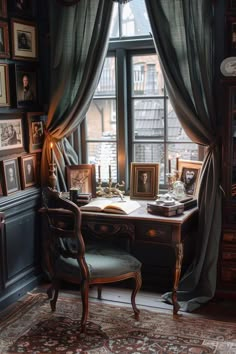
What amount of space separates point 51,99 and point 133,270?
1468 millimetres

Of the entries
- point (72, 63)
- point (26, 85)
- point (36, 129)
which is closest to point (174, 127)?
point (72, 63)

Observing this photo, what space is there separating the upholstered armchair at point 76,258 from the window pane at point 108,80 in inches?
43.9

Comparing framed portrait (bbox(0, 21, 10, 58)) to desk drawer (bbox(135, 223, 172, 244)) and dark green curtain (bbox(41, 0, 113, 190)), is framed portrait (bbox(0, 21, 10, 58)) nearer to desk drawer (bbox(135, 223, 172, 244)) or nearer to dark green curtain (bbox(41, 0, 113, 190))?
dark green curtain (bbox(41, 0, 113, 190))

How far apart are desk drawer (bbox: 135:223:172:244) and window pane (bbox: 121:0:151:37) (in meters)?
1.47

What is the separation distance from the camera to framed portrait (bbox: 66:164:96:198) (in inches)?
147

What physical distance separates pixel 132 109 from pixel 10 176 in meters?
1.09

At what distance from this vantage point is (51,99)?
371 cm

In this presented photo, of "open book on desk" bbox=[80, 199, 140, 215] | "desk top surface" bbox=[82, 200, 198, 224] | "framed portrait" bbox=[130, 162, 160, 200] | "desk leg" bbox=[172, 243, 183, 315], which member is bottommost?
"desk leg" bbox=[172, 243, 183, 315]

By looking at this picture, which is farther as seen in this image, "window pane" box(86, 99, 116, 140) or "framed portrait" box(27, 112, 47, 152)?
"window pane" box(86, 99, 116, 140)

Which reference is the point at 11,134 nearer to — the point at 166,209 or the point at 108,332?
the point at 166,209

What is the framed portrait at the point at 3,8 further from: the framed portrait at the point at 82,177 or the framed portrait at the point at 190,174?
the framed portrait at the point at 190,174

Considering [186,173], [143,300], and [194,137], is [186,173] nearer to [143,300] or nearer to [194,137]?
[194,137]

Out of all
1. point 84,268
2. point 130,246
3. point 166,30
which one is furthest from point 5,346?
point 166,30

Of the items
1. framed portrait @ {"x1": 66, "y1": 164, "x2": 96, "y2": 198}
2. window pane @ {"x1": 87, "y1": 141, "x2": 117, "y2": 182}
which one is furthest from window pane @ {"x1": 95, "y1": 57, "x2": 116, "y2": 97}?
framed portrait @ {"x1": 66, "y1": 164, "x2": 96, "y2": 198}
